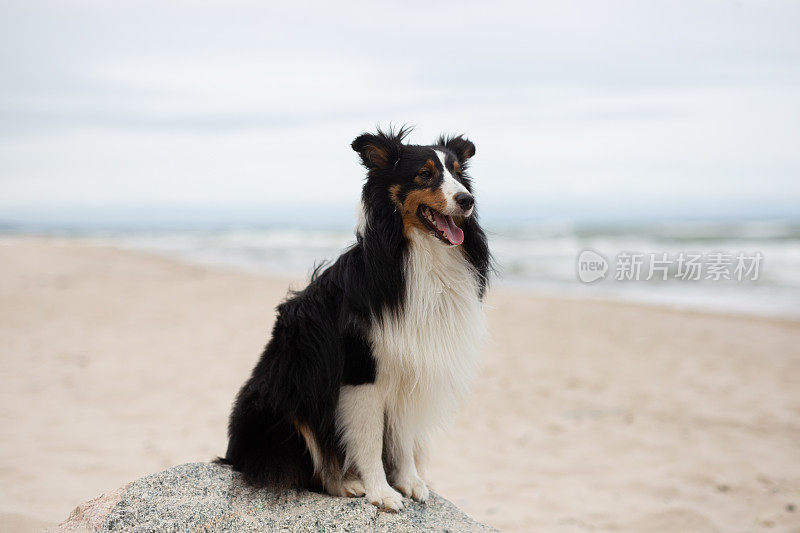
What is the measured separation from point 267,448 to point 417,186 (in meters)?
1.35

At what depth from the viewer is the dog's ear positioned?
3.05 meters

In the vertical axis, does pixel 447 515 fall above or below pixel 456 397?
below

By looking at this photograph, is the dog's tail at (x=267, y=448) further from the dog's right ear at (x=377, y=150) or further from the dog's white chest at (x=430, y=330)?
the dog's right ear at (x=377, y=150)

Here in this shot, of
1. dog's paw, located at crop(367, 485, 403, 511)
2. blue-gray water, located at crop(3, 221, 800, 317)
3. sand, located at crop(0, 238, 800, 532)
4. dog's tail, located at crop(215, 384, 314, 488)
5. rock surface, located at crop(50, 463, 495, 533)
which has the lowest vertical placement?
sand, located at crop(0, 238, 800, 532)

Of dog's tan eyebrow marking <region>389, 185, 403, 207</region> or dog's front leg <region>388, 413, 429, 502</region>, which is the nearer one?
dog's tan eyebrow marking <region>389, 185, 403, 207</region>

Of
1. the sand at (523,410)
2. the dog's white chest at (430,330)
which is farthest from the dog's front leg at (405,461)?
the sand at (523,410)

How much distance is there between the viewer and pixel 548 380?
771cm

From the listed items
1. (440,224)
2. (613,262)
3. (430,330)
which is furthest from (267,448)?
(613,262)

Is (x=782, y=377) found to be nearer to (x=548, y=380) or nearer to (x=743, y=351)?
(x=743, y=351)

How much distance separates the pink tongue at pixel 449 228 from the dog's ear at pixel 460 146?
48cm

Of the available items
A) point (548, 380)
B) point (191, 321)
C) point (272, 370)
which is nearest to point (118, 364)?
point (191, 321)

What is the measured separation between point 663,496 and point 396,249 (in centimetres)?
328

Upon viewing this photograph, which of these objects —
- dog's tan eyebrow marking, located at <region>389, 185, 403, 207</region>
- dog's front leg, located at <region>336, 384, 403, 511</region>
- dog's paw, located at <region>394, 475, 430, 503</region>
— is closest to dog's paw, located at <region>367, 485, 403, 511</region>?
dog's front leg, located at <region>336, 384, 403, 511</region>

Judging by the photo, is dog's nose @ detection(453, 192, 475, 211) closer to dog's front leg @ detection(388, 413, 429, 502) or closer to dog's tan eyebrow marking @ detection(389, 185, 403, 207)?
dog's tan eyebrow marking @ detection(389, 185, 403, 207)
